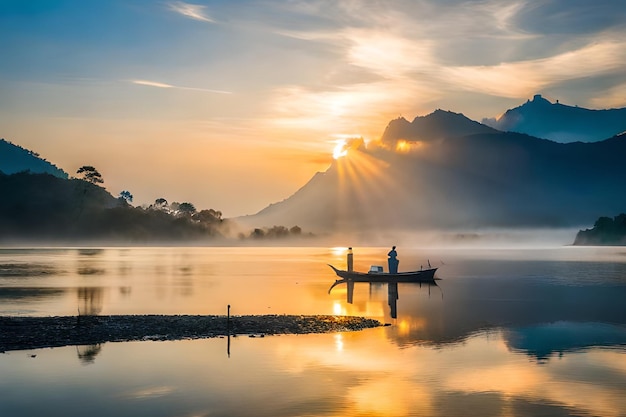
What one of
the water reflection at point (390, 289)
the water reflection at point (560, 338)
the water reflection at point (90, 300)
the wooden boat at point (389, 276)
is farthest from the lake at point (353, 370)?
the wooden boat at point (389, 276)

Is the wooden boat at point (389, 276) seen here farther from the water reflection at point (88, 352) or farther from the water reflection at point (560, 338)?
the water reflection at point (88, 352)

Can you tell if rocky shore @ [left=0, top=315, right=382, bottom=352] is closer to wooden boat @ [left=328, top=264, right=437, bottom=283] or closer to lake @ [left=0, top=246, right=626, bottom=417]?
lake @ [left=0, top=246, right=626, bottom=417]

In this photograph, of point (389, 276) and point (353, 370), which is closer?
point (353, 370)

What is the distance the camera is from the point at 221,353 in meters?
35.8

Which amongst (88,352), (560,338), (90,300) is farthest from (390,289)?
(88,352)

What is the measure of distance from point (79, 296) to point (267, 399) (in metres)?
48.2

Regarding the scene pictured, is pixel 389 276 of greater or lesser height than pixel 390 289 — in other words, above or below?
above

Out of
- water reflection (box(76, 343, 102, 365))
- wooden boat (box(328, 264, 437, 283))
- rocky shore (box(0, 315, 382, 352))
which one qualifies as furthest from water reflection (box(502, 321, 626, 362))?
wooden boat (box(328, 264, 437, 283))

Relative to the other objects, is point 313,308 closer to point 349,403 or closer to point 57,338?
point 57,338

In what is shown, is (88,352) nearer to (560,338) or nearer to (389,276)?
(560,338)

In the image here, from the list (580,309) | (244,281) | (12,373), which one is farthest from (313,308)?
(244,281)

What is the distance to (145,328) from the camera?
1657 inches

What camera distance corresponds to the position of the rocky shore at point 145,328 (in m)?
38.1

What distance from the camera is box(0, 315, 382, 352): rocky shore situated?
3812 cm
